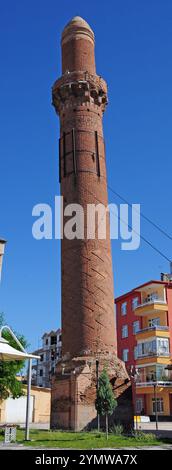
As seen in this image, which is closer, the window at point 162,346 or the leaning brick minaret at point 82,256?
the leaning brick minaret at point 82,256

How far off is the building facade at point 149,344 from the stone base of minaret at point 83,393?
42.9ft

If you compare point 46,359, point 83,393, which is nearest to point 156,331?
point 83,393

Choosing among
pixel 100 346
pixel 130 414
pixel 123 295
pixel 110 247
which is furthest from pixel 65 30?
pixel 123 295

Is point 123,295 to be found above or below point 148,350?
above

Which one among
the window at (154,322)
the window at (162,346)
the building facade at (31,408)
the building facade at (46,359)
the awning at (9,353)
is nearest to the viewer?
the awning at (9,353)

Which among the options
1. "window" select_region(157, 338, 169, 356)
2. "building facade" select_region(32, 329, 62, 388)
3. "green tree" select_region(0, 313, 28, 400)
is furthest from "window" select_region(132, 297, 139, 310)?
"building facade" select_region(32, 329, 62, 388)

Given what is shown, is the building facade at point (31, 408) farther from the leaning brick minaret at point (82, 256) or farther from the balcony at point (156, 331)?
the leaning brick minaret at point (82, 256)

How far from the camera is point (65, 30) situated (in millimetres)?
30141

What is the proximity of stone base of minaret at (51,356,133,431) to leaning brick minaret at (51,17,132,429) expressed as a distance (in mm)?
39

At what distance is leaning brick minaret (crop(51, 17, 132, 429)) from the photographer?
22.0 meters

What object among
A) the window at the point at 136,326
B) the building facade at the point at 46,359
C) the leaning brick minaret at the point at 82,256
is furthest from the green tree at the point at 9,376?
the building facade at the point at 46,359

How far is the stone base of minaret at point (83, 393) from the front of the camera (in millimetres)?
21203
